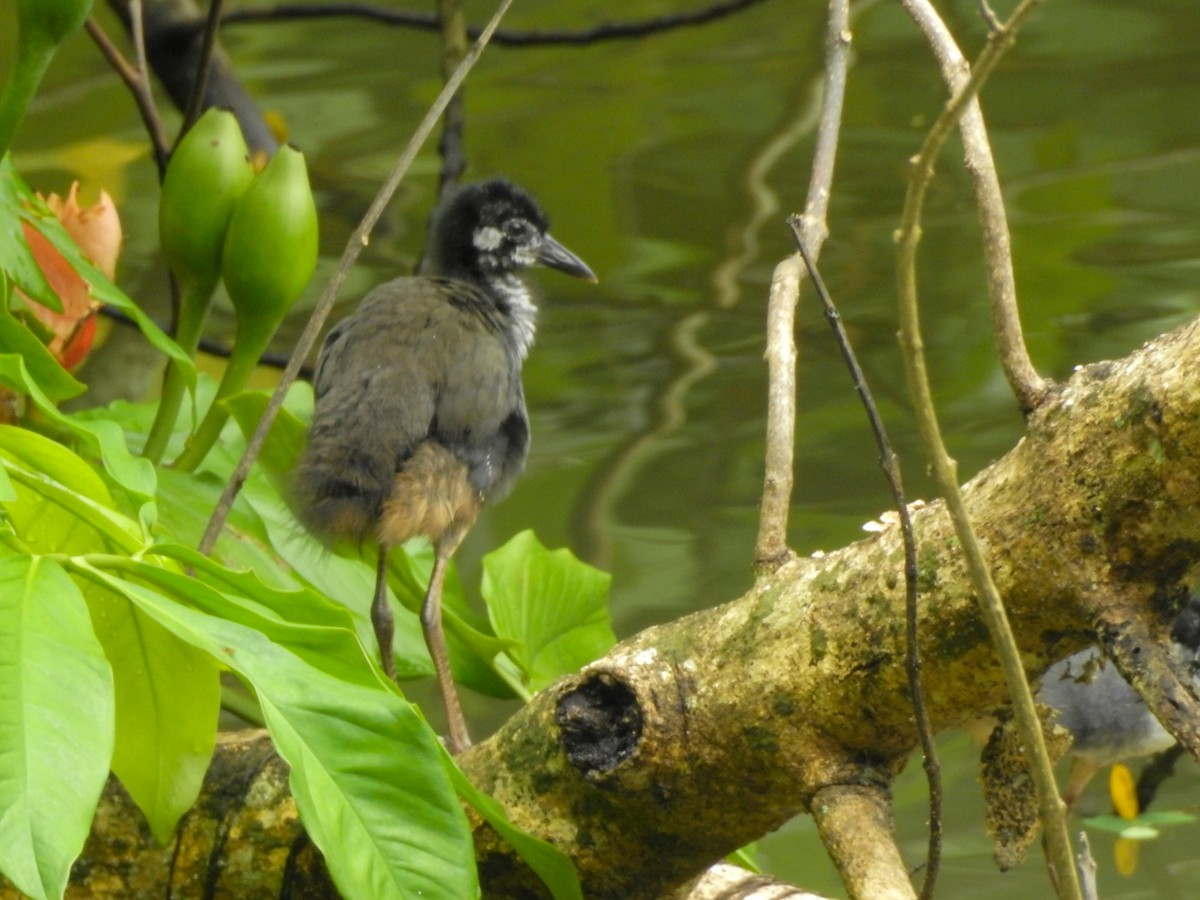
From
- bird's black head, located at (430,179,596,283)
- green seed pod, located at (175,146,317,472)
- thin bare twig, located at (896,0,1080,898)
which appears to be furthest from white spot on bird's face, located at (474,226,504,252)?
thin bare twig, located at (896,0,1080,898)

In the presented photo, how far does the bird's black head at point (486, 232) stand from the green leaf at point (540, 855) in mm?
1124

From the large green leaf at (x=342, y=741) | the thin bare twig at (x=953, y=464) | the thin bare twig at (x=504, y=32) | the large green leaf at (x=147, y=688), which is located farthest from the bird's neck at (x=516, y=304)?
the thin bare twig at (x=953, y=464)

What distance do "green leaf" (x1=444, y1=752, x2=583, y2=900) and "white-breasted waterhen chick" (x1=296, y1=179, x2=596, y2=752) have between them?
→ 556 mm

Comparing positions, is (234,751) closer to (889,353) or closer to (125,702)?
(125,702)

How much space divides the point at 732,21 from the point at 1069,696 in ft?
5.51

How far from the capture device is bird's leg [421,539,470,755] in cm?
175

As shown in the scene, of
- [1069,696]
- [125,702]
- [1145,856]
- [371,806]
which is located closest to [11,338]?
[125,702]

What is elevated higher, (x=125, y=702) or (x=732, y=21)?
(x=732, y=21)

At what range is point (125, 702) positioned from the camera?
1068mm

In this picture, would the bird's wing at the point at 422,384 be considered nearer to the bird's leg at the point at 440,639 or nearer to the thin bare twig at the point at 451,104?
the bird's leg at the point at 440,639

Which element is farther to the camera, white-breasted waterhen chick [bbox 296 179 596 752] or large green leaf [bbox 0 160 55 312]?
white-breasted waterhen chick [bbox 296 179 596 752]

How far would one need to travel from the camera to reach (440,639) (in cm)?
176

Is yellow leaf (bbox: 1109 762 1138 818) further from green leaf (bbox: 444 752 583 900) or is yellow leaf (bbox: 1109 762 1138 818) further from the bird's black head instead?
green leaf (bbox: 444 752 583 900)

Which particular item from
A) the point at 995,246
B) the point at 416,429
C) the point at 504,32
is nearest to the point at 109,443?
the point at 416,429
